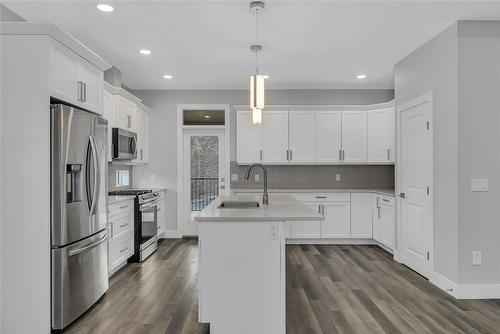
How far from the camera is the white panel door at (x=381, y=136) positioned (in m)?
5.28

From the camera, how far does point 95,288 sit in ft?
9.77

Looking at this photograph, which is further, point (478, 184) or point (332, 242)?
point (332, 242)

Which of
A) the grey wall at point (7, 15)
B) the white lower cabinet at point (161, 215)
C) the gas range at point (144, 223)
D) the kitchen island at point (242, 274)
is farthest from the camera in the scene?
the white lower cabinet at point (161, 215)

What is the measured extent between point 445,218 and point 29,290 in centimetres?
Result: 387

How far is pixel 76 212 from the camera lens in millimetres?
2643

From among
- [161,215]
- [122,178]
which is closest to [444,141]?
[161,215]

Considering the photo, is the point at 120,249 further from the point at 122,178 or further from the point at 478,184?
the point at 478,184

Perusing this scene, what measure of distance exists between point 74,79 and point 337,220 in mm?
4291

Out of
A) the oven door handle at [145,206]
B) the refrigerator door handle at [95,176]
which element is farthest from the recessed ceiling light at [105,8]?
the oven door handle at [145,206]

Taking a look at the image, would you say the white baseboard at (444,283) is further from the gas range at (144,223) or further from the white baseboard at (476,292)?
the gas range at (144,223)

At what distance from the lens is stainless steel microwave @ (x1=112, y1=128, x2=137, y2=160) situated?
13.8 feet

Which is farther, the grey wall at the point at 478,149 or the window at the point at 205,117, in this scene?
the window at the point at 205,117

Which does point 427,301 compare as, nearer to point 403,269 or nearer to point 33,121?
point 403,269

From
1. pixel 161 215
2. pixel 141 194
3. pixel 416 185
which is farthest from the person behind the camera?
pixel 161 215
